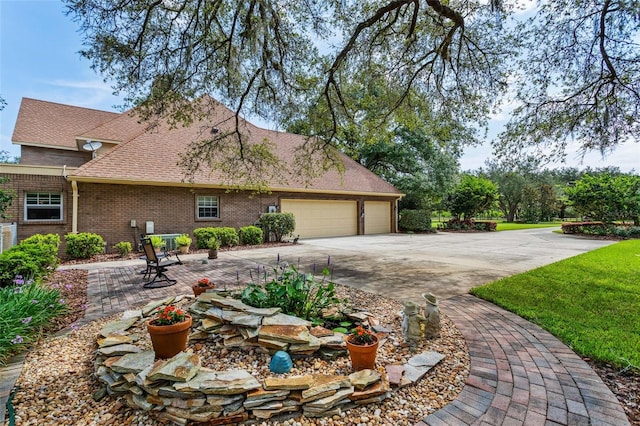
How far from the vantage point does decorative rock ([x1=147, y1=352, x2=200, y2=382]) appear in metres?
2.19

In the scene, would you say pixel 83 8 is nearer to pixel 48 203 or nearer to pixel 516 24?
pixel 48 203

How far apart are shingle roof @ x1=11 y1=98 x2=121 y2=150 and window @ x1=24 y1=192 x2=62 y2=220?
5.12 m

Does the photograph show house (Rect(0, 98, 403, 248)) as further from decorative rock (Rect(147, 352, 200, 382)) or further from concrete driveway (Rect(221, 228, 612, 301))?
decorative rock (Rect(147, 352, 200, 382))

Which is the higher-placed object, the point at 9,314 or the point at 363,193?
the point at 363,193

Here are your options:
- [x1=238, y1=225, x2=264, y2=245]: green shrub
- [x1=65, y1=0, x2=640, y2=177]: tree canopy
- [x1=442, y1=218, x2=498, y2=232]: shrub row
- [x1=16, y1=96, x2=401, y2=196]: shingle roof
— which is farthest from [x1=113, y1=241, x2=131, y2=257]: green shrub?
[x1=442, y1=218, x2=498, y2=232]: shrub row

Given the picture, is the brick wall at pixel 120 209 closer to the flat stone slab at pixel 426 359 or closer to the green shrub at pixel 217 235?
the green shrub at pixel 217 235

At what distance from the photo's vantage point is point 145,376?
223 centimetres

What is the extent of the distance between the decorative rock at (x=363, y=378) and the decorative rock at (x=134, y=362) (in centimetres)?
167

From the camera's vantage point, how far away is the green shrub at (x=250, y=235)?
39.5 feet

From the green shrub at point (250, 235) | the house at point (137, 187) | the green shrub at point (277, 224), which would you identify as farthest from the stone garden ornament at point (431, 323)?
the green shrub at point (277, 224)

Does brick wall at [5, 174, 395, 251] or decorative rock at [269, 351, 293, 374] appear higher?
brick wall at [5, 174, 395, 251]

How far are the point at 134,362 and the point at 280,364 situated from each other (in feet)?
4.00

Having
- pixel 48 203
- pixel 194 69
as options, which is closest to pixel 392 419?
pixel 194 69

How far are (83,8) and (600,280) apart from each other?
1113cm
